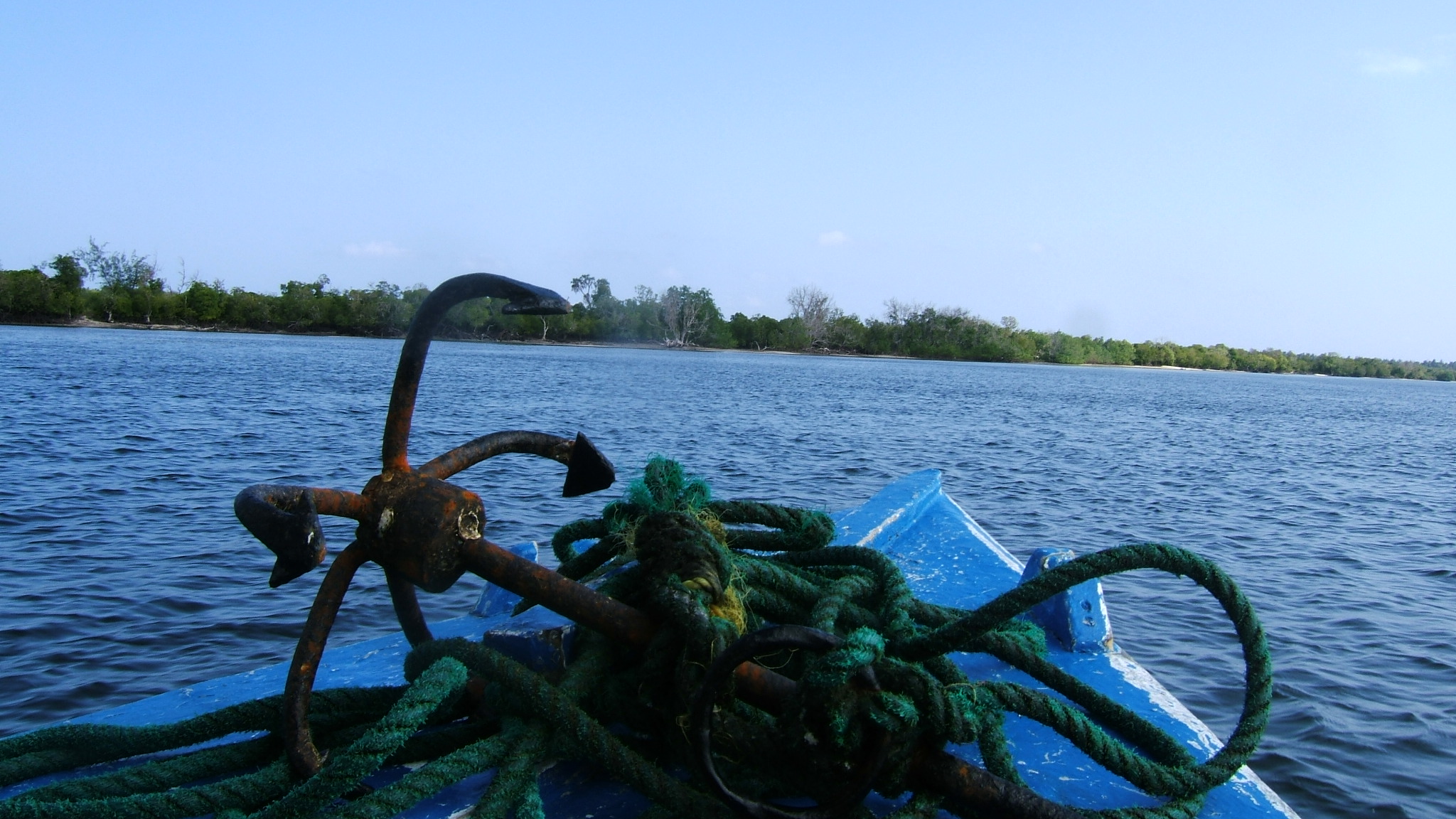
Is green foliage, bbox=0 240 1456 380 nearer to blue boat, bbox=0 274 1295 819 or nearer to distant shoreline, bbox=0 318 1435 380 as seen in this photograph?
distant shoreline, bbox=0 318 1435 380

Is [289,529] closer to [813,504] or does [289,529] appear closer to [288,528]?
[288,528]

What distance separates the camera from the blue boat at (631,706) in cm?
136

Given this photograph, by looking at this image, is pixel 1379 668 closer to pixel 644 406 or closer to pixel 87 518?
pixel 87 518

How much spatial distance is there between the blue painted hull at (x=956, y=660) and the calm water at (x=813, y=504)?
202 cm

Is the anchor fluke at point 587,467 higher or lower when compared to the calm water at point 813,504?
higher

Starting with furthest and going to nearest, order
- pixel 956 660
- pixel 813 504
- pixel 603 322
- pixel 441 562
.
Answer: pixel 603 322 → pixel 813 504 → pixel 956 660 → pixel 441 562

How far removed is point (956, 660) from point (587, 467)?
4.01 ft

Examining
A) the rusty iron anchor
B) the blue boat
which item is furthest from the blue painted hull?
the rusty iron anchor

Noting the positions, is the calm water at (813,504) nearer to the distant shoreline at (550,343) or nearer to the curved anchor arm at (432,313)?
the curved anchor arm at (432,313)

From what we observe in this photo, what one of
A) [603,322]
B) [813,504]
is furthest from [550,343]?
[813,504]

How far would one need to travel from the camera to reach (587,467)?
181 centimetres

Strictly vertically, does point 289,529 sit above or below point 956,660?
above

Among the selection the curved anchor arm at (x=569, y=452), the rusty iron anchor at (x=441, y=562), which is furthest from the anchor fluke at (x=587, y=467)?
the rusty iron anchor at (x=441, y=562)

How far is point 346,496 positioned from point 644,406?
75.4 ft
